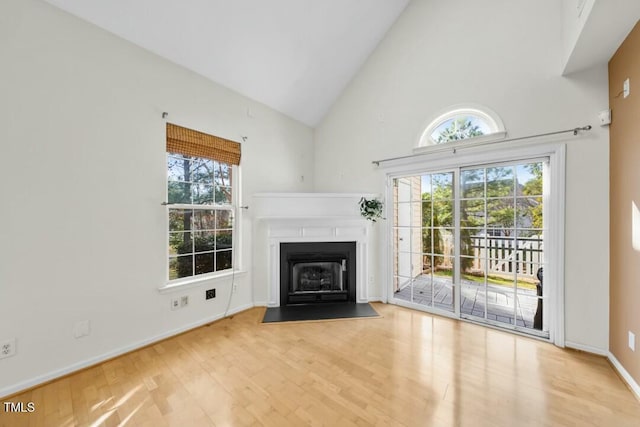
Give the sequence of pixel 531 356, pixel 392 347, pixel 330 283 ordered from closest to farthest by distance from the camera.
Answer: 1. pixel 531 356
2. pixel 392 347
3. pixel 330 283

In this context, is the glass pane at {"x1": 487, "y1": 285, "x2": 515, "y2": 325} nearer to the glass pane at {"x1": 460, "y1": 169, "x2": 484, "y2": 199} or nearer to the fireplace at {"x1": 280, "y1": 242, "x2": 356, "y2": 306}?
the glass pane at {"x1": 460, "y1": 169, "x2": 484, "y2": 199}

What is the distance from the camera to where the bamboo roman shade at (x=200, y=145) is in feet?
8.72

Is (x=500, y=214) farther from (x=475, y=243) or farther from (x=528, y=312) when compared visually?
(x=528, y=312)

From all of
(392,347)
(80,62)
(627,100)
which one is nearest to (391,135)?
(627,100)

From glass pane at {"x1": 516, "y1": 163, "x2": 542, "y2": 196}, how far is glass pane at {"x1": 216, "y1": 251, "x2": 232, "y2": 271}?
360cm

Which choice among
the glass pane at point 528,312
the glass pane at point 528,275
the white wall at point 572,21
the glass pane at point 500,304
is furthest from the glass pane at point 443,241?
the white wall at point 572,21

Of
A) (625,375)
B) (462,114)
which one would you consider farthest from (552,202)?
(625,375)

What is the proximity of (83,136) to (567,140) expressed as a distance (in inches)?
174

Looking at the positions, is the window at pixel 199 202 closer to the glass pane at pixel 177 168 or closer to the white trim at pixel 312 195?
the glass pane at pixel 177 168

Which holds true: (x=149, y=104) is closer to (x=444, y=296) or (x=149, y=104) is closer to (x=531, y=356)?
(x=444, y=296)

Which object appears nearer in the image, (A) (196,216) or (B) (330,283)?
(A) (196,216)

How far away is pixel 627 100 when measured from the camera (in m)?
1.91

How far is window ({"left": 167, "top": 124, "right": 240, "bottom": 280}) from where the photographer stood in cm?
273

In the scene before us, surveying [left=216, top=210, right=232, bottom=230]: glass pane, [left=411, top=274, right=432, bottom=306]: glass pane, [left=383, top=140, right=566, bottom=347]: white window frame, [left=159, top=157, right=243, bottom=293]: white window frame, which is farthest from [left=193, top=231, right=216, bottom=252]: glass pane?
[left=383, top=140, right=566, bottom=347]: white window frame
